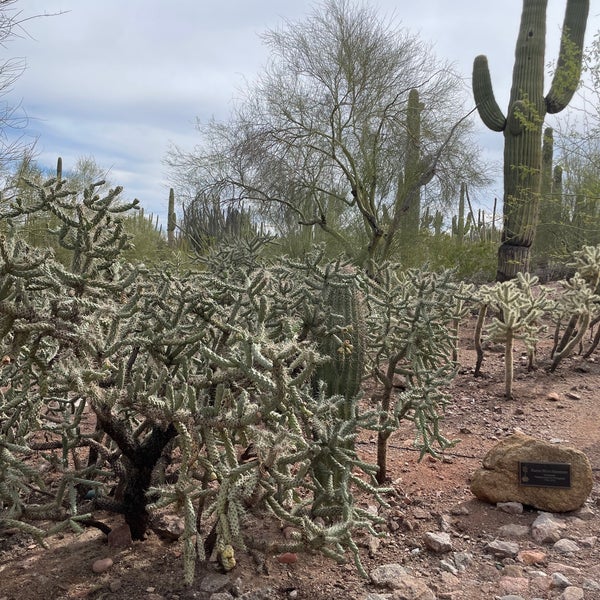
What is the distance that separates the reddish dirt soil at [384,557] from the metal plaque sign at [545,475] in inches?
6.9

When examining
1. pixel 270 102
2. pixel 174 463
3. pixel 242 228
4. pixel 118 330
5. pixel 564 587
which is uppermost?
pixel 270 102

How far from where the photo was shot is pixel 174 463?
11.7 feet

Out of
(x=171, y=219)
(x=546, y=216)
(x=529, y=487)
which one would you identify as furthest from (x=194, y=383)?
(x=171, y=219)

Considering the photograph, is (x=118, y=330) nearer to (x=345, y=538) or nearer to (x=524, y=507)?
(x=345, y=538)

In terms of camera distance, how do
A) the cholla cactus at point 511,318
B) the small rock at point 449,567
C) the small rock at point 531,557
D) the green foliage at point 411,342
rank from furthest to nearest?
1. the cholla cactus at point 511,318
2. the green foliage at point 411,342
3. the small rock at point 531,557
4. the small rock at point 449,567

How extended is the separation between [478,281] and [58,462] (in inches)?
461

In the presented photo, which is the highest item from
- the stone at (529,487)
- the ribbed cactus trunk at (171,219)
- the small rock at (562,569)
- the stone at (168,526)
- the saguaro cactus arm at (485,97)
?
the saguaro cactus arm at (485,97)

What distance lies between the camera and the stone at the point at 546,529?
3.37 metres

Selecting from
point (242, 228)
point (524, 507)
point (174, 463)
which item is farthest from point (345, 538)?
point (242, 228)

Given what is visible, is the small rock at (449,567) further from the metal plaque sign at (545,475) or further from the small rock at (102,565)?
the small rock at (102,565)

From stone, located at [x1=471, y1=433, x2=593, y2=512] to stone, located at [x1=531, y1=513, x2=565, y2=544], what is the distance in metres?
0.14


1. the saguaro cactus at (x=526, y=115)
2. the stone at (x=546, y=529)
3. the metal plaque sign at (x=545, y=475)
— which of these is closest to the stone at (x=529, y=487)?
the metal plaque sign at (x=545, y=475)

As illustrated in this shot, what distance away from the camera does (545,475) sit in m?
3.72

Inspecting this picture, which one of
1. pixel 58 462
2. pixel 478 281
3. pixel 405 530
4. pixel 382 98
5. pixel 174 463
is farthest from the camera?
pixel 478 281
